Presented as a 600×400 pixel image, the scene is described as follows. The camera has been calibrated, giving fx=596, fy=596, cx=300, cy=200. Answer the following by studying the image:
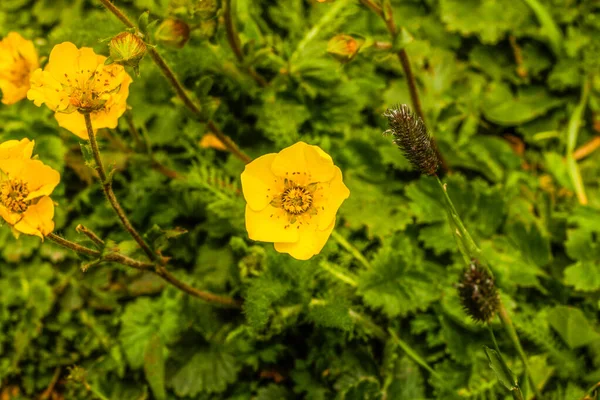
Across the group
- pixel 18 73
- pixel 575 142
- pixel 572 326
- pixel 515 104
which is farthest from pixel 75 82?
pixel 575 142

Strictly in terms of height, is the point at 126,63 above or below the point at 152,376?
above

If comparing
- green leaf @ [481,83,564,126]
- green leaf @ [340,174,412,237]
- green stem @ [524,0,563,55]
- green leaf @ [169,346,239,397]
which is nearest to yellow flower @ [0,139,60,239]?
green leaf @ [169,346,239,397]

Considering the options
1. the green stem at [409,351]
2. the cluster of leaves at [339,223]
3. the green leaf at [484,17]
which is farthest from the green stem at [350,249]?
the green leaf at [484,17]

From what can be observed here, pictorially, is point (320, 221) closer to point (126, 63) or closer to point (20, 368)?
point (126, 63)

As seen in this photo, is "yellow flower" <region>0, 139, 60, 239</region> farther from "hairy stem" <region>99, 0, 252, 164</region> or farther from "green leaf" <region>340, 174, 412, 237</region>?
"green leaf" <region>340, 174, 412, 237</region>

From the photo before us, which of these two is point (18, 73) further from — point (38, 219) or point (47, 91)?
point (38, 219)

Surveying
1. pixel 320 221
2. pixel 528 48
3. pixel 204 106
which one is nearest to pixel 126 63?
pixel 204 106
